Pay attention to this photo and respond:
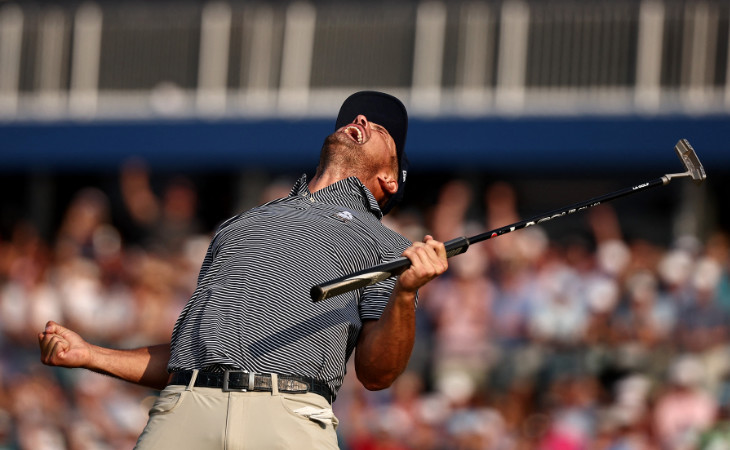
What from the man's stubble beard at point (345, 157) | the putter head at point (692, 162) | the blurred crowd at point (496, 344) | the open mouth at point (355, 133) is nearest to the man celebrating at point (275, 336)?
the man's stubble beard at point (345, 157)

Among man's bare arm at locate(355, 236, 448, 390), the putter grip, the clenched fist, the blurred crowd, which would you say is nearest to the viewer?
the putter grip

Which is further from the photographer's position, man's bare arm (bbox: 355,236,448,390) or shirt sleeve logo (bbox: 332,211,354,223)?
shirt sleeve logo (bbox: 332,211,354,223)

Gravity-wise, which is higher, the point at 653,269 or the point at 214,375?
the point at 653,269

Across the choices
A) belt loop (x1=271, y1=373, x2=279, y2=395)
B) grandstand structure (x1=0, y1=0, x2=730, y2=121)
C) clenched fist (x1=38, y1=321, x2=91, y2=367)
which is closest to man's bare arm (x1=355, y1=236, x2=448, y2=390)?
belt loop (x1=271, y1=373, x2=279, y2=395)

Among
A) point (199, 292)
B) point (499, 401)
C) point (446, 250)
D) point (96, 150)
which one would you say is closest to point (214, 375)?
point (199, 292)

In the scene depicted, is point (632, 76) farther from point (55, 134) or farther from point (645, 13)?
point (55, 134)

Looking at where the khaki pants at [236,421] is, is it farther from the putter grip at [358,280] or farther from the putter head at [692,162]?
the putter head at [692,162]

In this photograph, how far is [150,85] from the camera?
15773 mm

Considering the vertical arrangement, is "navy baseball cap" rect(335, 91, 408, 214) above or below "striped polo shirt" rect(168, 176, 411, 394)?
above

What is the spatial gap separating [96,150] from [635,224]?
7146 millimetres

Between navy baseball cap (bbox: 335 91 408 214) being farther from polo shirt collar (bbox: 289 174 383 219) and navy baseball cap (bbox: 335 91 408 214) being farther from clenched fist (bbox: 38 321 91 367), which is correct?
clenched fist (bbox: 38 321 91 367)

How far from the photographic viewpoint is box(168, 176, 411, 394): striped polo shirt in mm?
4051

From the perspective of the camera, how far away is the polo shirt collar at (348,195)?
469cm

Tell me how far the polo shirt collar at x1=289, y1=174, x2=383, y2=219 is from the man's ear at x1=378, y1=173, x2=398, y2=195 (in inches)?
5.3
